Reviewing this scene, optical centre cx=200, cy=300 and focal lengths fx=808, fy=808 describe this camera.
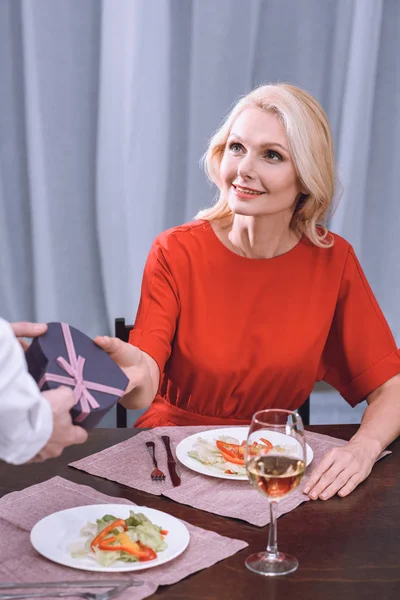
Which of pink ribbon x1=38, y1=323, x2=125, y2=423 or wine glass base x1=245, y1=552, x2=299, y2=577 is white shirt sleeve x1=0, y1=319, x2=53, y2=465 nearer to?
pink ribbon x1=38, y1=323, x2=125, y2=423

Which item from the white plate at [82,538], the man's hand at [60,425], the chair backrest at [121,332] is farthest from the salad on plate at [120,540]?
the chair backrest at [121,332]

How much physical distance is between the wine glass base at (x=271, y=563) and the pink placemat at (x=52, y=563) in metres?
0.04

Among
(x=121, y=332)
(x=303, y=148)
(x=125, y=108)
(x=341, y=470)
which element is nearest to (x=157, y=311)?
(x=121, y=332)

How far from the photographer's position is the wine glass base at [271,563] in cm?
114

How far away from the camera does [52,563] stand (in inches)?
45.1

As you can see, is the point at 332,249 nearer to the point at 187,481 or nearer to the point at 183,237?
the point at 183,237

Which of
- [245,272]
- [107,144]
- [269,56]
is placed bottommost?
[245,272]

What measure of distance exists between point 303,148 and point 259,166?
0.12 m

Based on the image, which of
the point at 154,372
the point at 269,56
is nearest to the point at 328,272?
the point at 154,372

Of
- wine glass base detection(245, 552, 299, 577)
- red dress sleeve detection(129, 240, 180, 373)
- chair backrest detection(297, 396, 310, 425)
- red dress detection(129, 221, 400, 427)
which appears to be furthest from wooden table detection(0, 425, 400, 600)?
chair backrest detection(297, 396, 310, 425)

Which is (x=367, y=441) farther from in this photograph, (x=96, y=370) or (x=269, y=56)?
(x=269, y=56)

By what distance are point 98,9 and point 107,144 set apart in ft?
1.64

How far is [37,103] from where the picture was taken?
300 centimetres

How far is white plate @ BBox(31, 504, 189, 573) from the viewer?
112 centimetres
